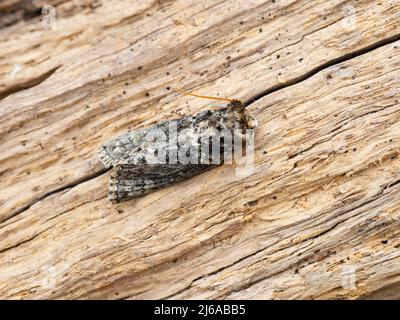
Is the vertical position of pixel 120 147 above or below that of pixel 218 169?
above

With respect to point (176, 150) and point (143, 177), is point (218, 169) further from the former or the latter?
point (143, 177)

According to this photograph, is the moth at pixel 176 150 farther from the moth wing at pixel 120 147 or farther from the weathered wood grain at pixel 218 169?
the weathered wood grain at pixel 218 169

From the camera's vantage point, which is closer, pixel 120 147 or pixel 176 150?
pixel 176 150

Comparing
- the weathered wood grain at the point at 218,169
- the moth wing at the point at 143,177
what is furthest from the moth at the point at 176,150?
the weathered wood grain at the point at 218,169

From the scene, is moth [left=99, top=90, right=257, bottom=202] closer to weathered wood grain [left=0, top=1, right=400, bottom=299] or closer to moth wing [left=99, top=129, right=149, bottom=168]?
moth wing [left=99, top=129, right=149, bottom=168]

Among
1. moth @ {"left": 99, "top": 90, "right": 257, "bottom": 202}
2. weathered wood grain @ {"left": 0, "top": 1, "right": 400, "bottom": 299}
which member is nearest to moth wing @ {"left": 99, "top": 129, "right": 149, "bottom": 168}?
moth @ {"left": 99, "top": 90, "right": 257, "bottom": 202}

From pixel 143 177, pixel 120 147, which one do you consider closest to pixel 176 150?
pixel 143 177

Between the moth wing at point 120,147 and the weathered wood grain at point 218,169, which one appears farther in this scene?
the moth wing at point 120,147

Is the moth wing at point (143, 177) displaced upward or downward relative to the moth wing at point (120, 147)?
downward
